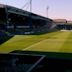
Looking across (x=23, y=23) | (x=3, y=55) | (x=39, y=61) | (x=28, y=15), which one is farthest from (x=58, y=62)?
(x=23, y=23)

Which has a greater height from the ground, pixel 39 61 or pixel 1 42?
pixel 39 61

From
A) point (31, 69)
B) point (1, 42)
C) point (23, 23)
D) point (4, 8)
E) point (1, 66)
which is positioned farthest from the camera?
point (23, 23)

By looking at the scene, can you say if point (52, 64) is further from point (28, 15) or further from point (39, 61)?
point (28, 15)

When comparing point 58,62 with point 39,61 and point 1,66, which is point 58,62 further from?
point 1,66

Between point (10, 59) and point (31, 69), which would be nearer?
point (31, 69)

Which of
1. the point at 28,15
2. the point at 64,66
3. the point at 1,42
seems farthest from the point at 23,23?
the point at 64,66

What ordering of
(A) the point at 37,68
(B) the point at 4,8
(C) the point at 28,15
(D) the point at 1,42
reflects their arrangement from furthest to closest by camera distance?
1. (C) the point at 28,15
2. (B) the point at 4,8
3. (D) the point at 1,42
4. (A) the point at 37,68

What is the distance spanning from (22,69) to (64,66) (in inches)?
41.6

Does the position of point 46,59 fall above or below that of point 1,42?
above

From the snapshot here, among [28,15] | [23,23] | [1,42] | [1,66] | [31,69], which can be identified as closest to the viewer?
[31,69]

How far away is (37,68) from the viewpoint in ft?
19.3

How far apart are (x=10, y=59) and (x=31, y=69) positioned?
2.72ft

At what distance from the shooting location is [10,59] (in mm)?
6215

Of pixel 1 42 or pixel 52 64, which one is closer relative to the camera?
pixel 52 64
